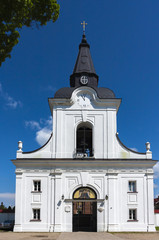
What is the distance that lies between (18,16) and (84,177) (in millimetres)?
18387

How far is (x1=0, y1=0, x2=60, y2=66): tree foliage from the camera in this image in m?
11.6

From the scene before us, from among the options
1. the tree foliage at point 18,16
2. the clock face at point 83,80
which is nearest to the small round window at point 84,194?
the clock face at point 83,80

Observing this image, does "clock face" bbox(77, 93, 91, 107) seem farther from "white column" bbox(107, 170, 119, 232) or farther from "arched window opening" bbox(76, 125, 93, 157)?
"white column" bbox(107, 170, 119, 232)

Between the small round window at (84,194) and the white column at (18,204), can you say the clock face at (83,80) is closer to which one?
the small round window at (84,194)

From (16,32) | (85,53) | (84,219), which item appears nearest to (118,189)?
(84,219)

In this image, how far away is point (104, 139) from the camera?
28.9 m

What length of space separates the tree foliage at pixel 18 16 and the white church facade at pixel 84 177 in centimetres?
1659

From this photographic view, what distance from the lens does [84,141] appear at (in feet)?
95.8

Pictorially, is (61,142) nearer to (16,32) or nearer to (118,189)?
(118,189)

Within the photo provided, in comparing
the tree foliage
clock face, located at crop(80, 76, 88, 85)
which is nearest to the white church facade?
clock face, located at crop(80, 76, 88, 85)

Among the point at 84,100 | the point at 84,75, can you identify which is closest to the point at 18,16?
the point at 84,100

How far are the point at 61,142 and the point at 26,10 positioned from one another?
708 inches

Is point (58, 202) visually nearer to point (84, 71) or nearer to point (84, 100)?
point (84, 100)

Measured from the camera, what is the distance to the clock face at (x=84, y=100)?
29844 millimetres
